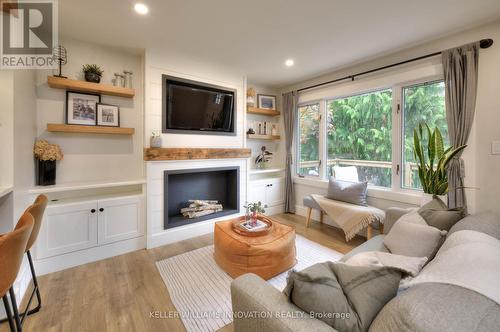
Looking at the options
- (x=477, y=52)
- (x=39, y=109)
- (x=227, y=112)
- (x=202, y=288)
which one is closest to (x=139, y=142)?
(x=39, y=109)

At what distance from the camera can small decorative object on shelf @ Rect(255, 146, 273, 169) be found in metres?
4.34

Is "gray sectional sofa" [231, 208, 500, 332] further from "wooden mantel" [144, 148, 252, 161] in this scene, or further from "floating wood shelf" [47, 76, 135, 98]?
"floating wood shelf" [47, 76, 135, 98]

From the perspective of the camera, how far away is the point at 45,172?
2352 mm

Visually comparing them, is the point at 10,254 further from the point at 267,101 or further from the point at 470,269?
the point at 267,101

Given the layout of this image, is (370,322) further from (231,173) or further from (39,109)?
(39,109)

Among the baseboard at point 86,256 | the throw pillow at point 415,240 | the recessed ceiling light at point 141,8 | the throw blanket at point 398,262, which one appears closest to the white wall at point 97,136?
the baseboard at point 86,256

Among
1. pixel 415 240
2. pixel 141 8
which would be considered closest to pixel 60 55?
pixel 141 8

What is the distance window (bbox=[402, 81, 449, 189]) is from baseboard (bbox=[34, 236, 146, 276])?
3.58m

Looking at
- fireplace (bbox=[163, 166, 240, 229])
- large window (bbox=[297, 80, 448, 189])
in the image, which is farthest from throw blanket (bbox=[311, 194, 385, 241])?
fireplace (bbox=[163, 166, 240, 229])

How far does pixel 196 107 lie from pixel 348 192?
8.37ft

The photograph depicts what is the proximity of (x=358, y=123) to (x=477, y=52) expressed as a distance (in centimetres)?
144

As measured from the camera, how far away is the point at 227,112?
355 cm

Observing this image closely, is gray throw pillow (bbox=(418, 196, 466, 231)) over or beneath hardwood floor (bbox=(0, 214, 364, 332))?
over

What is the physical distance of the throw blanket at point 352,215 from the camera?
2.70 metres
